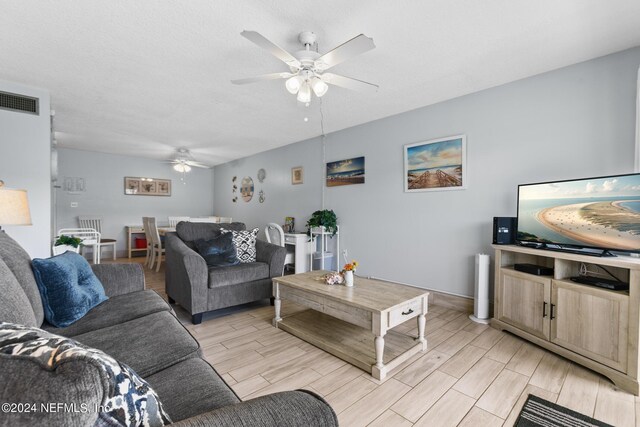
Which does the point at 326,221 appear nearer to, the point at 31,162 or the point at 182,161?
the point at 31,162

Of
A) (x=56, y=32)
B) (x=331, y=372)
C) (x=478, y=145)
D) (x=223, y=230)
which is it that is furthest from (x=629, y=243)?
(x=56, y=32)

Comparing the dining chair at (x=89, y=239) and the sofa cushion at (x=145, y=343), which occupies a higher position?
the dining chair at (x=89, y=239)

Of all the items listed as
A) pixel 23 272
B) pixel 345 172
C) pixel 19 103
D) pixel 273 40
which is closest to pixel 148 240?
pixel 19 103

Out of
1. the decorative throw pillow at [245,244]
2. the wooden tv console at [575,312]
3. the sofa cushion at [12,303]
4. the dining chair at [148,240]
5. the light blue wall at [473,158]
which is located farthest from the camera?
the dining chair at [148,240]

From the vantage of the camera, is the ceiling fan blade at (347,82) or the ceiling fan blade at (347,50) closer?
the ceiling fan blade at (347,50)

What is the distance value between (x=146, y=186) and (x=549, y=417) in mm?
7706

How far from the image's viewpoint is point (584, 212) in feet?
6.89

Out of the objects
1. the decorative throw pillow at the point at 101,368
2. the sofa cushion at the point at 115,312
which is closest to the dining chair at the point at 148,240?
the sofa cushion at the point at 115,312

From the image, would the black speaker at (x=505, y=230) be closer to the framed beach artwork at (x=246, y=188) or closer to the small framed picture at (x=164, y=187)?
the framed beach artwork at (x=246, y=188)

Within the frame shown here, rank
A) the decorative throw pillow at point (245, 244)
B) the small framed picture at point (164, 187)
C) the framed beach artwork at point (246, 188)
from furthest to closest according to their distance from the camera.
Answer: the small framed picture at point (164, 187), the framed beach artwork at point (246, 188), the decorative throw pillow at point (245, 244)

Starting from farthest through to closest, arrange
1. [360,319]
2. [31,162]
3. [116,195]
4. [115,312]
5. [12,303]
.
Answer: [116,195]
[31,162]
[360,319]
[115,312]
[12,303]

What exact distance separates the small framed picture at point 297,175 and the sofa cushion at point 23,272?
3815mm

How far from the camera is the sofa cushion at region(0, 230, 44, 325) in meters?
1.36

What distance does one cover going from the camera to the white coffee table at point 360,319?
6.22ft
